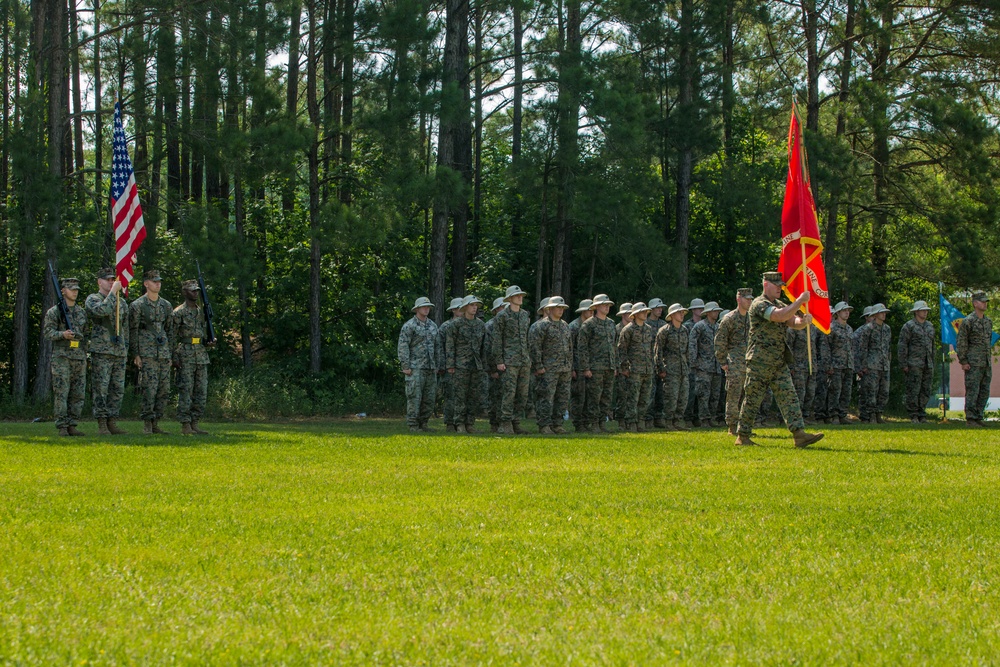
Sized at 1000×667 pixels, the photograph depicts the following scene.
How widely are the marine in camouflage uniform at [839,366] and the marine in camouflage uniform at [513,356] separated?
7117 millimetres

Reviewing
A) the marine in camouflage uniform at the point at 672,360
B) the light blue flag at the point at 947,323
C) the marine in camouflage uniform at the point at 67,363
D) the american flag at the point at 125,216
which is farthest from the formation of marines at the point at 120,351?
the light blue flag at the point at 947,323

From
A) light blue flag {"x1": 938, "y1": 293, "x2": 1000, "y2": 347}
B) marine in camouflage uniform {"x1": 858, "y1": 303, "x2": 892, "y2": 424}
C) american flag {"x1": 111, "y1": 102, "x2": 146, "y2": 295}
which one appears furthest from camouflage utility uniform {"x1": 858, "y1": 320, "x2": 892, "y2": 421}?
american flag {"x1": 111, "y1": 102, "x2": 146, "y2": 295}

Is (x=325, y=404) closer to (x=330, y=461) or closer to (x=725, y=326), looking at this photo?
(x=725, y=326)

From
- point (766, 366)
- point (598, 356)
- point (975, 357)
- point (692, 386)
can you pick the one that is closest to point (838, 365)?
point (975, 357)

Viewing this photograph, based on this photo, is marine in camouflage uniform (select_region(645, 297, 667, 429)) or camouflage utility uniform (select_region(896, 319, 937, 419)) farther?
camouflage utility uniform (select_region(896, 319, 937, 419))

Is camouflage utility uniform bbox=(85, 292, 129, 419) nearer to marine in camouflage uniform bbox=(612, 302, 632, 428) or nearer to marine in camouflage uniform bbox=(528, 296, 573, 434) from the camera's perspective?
marine in camouflage uniform bbox=(528, 296, 573, 434)

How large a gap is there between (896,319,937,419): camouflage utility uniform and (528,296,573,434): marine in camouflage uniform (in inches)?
309

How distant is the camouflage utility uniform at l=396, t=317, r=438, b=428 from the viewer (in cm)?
1756

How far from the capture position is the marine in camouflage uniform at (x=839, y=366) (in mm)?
21438

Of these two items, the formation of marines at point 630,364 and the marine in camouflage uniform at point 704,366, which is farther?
the marine in camouflage uniform at point 704,366

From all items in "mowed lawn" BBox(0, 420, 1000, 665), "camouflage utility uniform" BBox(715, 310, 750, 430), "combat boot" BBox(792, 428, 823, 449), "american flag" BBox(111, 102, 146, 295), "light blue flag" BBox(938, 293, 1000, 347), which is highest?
"american flag" BBox(111, 102, 146, 295)

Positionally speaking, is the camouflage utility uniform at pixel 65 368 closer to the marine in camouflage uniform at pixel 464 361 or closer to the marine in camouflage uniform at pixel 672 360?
the marine in camouflage uniform at pixel 464 361

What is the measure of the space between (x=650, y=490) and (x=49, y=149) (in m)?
18.0

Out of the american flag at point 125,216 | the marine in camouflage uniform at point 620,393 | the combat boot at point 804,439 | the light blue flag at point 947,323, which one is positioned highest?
the american flag at point 125,216
